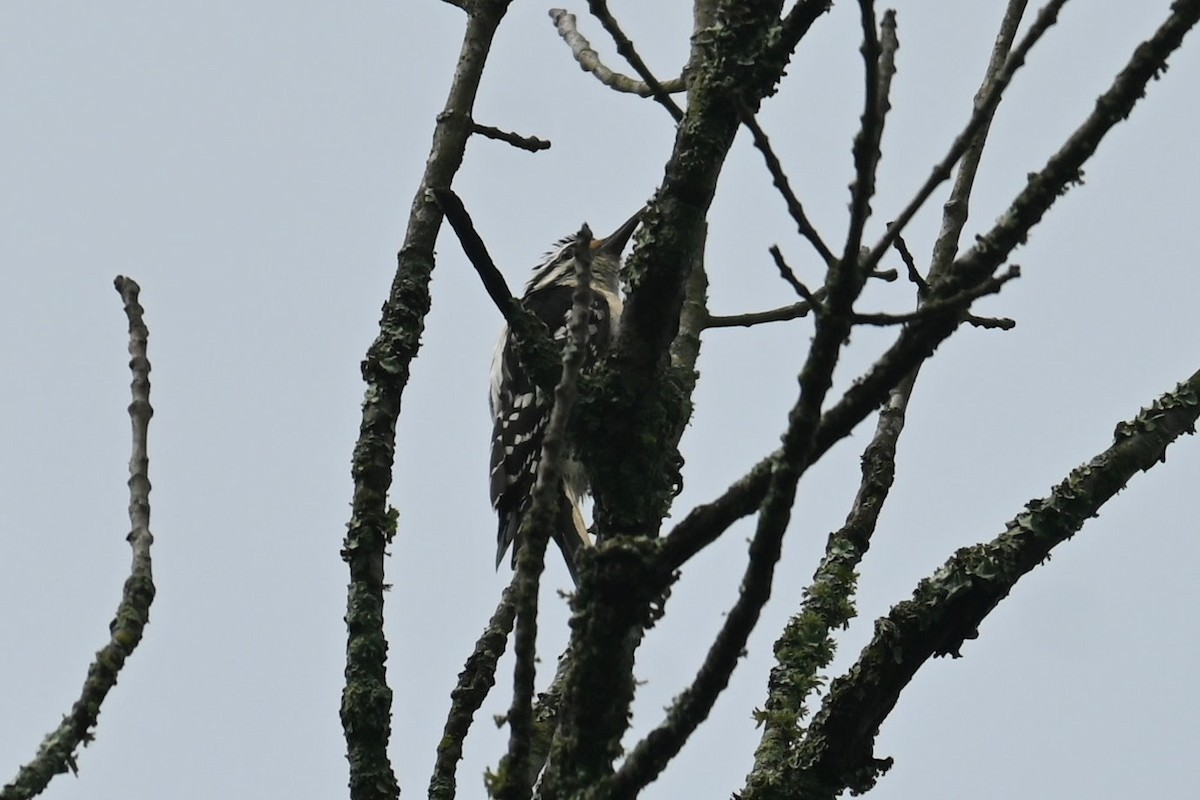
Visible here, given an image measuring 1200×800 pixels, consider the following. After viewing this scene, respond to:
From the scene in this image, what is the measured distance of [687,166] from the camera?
2666mm

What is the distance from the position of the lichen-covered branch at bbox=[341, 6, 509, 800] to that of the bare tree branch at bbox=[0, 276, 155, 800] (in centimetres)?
43

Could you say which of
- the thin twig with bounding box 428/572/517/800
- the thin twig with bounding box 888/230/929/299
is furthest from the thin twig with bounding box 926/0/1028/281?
the thin twig with bounding box 428/572/517/800

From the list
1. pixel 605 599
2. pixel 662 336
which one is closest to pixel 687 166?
pixel 662 336

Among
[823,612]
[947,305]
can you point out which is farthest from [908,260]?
[947,305]

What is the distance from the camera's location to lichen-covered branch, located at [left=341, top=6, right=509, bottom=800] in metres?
2.66

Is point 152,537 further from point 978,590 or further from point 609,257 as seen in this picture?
point 609,257

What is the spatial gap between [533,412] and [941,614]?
3700 mm

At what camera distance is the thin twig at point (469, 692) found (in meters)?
2.81

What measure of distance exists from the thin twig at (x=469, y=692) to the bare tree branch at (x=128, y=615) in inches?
26.3

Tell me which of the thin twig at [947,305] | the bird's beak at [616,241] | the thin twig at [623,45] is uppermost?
the bird's beak at [616,241]

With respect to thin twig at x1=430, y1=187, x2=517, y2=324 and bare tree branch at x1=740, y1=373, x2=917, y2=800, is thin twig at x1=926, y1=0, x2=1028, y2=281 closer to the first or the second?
bare tree branch at x1=740, y1=373, x2=917, y2=800

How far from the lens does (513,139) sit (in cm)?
359

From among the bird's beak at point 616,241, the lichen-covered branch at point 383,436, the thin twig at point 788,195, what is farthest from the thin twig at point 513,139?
the bird's beak at point 616,241

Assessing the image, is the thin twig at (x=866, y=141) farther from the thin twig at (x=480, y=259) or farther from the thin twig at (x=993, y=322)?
the thin twig at (x=993, y=322)
